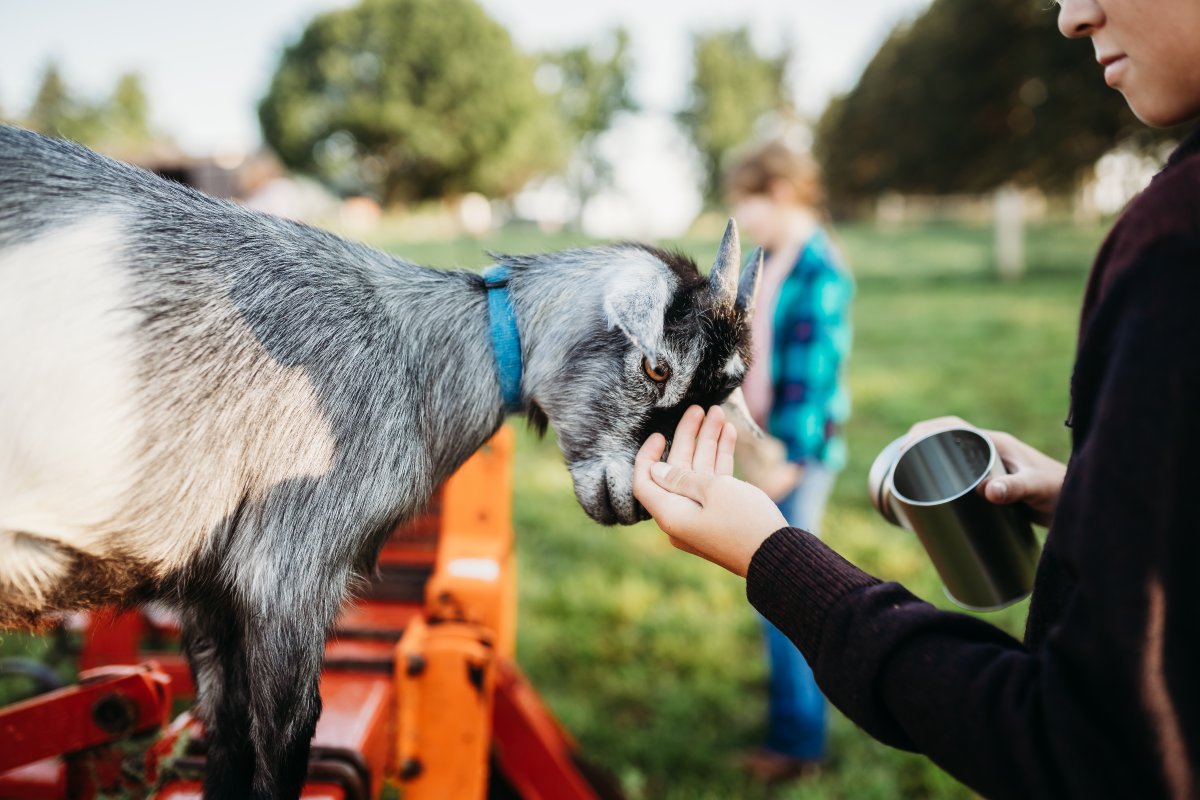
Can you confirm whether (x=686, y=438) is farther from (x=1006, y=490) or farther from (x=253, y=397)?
(x=253, y=397)

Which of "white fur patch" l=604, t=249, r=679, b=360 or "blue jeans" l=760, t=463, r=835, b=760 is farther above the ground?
"white fur patch" l=604, t=249, r=679, b=360

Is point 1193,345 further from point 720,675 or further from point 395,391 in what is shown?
point 720,675

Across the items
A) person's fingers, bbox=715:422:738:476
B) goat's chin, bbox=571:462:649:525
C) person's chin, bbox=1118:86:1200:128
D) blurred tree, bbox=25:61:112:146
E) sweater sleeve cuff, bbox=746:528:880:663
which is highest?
blurred tree, bbox=25:61:112:146

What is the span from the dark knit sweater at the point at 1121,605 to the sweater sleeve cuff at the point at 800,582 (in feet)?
0.43

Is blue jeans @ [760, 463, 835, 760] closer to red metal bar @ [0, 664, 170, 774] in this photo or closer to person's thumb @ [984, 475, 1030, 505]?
person's thumb @ [984, 475, 1030, 505]

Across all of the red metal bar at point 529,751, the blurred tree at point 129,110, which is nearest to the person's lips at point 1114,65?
the red metal bar at point 529,751

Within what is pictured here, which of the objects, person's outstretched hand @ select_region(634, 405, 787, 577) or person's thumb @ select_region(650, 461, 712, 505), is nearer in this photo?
person's outstretched hand @ select_region(634, 405, 787, 577)

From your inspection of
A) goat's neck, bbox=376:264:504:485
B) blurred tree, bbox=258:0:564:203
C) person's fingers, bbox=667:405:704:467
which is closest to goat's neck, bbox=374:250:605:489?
goat's neck, bbox=376:264:504:485

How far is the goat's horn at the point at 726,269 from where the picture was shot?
1.83 meters

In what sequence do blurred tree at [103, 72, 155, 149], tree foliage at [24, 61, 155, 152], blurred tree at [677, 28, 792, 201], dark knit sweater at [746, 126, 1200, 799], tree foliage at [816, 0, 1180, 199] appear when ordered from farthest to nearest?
blurred tree at [103, 72, 155, 149] < tree foliage at [24, 61, 155, 152] < blurred tree at [677, 28, 792, 201] < tree foliage at [816, 0, 1180, 199] < dark knit sweater at [746, 126, 1200, 799]

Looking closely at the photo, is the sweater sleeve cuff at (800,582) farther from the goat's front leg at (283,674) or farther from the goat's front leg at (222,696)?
the goat's front leg at (222,696)

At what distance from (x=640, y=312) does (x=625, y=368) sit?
14 centimetres

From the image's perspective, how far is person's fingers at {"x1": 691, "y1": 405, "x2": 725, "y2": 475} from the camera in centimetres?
154

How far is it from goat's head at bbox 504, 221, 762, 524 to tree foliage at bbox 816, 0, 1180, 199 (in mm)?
17657
